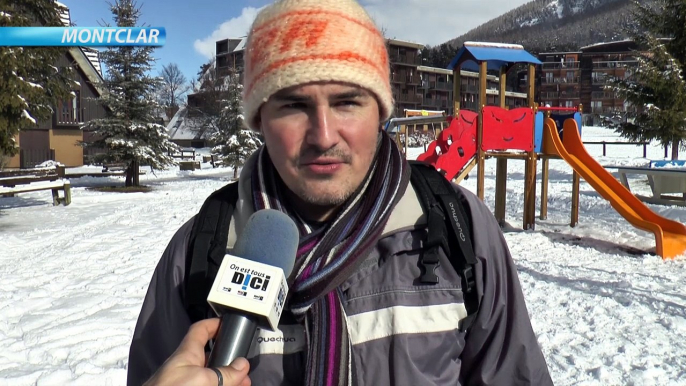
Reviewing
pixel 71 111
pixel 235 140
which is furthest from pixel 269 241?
pixel 71 111

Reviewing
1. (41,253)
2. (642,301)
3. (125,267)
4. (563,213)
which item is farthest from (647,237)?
(41,253)

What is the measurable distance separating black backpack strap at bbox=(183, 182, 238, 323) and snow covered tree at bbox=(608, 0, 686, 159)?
2059 cm

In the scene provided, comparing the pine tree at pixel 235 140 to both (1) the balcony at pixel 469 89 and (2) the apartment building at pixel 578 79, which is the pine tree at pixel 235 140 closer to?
(1) the balcony at pixel 469 89

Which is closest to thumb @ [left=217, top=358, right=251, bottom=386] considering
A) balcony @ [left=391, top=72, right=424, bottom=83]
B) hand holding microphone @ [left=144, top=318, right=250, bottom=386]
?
hand holding microphone @ [left=144, top=318, right=250, bottom=386]

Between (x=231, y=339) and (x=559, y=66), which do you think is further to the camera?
(x=559, y=66)

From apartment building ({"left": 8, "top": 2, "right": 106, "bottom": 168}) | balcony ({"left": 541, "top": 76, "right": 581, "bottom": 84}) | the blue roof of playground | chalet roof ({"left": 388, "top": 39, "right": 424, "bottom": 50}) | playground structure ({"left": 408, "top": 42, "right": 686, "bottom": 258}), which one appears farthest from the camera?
balcony ({"left": 541, "top": 76, "right": 581, "bottom": 84})

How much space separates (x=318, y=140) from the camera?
4.85 ft

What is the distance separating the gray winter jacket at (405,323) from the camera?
1.47 metres

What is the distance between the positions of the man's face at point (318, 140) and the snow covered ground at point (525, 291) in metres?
2.85

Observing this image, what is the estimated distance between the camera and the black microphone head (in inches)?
49.2

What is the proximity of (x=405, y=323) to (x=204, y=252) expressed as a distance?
24.0 inches

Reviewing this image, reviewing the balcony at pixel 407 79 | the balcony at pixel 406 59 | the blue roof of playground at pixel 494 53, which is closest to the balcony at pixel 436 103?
the balcony at pixel 407 79

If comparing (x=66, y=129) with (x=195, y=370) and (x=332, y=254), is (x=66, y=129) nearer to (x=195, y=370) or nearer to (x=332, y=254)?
(x=332, y=254)

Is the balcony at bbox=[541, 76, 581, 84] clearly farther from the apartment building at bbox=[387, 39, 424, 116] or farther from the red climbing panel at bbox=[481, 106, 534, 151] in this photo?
the red climbing panel at bbox=[481, 106, 534, 151]
